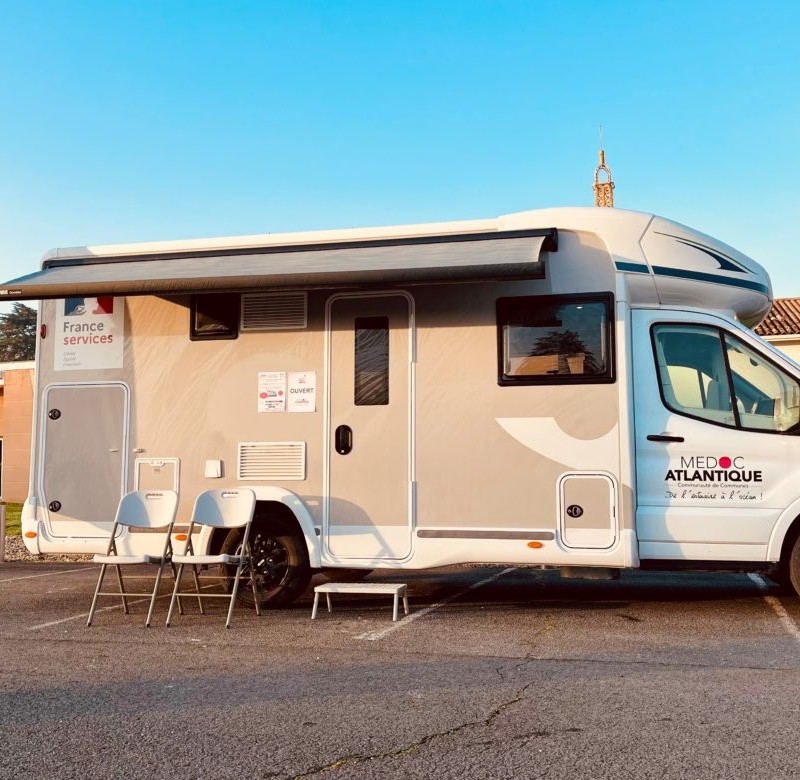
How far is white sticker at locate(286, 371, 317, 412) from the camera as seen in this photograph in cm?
759

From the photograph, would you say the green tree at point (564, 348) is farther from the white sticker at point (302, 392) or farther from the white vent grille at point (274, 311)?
the white vent grille at point (274, 311)

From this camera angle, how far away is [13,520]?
64.4ft

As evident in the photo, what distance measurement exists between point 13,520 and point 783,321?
1850 centimetres

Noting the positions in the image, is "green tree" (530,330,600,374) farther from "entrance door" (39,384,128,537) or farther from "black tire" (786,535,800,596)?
"entrance door" (39,384,128,537)

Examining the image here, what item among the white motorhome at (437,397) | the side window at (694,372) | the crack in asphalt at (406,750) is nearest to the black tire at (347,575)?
the white motorhome at (437,397)

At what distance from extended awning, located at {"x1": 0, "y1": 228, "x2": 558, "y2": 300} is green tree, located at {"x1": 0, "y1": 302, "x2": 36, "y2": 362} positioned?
161ft

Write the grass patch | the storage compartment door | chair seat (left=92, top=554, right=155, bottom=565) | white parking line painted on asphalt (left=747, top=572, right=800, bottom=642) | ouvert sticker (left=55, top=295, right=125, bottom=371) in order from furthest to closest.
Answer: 1. the grass patch
2. ouvert sticker (left=55, top=295, right=125, bottom=371)
3. chair seat (left=92, top=554, right=155, bottom=565)
4. the storage compartment door
5. white parking line painted on asphalt (left=747, top=572, right=800, bottom=642)

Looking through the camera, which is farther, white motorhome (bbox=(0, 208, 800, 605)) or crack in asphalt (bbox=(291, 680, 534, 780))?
white motorhome (bbox=(0, 208, 800, 605))

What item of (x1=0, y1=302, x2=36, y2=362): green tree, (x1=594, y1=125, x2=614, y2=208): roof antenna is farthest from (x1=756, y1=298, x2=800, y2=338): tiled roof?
(x1=0, y1=302, x2=36, y2=362): green tree

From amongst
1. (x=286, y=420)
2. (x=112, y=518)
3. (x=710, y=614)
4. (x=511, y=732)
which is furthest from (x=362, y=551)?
(x=511, y=732)

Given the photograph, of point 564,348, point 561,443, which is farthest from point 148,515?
point 564,348

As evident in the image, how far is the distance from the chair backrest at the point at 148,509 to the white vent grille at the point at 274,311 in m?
1.53

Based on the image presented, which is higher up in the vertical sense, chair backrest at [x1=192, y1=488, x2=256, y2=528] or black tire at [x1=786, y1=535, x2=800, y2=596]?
chair backrest at [x1=192, y1=488, x2=256, y2=528]

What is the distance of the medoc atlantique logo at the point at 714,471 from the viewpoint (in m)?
6.88
